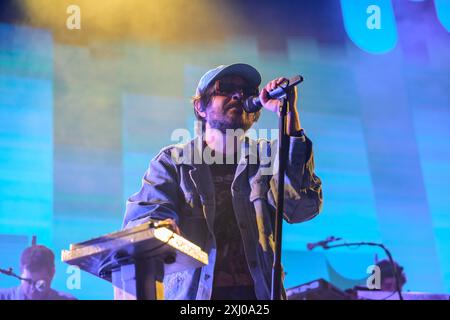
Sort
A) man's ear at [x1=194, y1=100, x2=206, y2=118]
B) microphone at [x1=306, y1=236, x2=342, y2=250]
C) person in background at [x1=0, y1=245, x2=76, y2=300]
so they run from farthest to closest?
microphone at [x1=306, y1=236, x2=342, y2=250] < person in background at [x1=0, y1=245, x2=76, y2=300] < man's ear at [x1=194, y1=100, x2=206, y2=118]

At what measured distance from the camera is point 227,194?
3.20 m

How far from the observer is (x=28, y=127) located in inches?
167

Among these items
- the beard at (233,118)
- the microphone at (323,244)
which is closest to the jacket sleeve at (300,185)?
the beard at (233,118)

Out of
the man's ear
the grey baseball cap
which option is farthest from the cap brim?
the man's ear

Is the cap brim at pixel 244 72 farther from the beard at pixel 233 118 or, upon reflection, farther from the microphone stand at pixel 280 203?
the microphone stand at pixel 280 203

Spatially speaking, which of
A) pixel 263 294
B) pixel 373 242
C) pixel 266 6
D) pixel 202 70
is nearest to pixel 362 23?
pixel 266 6

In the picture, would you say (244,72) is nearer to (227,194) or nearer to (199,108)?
(199,108)

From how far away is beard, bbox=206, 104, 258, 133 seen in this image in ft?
10.8

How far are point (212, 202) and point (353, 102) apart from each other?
1.80m

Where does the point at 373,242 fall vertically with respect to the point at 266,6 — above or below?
below

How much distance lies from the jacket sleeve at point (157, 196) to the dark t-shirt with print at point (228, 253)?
0.67 feet

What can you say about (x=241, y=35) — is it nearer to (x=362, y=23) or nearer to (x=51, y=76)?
(x=362, y=23)

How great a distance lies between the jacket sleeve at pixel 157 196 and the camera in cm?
294

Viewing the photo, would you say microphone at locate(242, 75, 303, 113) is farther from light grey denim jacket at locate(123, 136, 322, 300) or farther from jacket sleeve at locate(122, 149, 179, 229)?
jacket sleeve at locate(122, 149, 179, 229)
